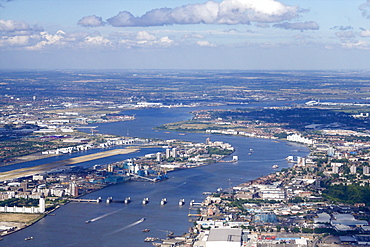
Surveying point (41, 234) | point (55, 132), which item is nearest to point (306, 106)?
point (55, 132)

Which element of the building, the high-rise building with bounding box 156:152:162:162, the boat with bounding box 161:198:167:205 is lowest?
the high-rise building with bounding box 156:152:162:162

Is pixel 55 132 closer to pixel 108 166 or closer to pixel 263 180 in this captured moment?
pixel 108 166

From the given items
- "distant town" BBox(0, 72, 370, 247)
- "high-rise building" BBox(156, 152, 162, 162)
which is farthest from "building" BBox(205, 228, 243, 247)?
"high-rise building" BBox(156, 152, 162, 162)

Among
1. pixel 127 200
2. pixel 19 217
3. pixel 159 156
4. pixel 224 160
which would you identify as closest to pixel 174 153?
pixel 159 156

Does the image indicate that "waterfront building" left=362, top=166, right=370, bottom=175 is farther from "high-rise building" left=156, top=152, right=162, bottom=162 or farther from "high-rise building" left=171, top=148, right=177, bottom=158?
"high-rise building" left=156, top=152, right=162, bottom=162

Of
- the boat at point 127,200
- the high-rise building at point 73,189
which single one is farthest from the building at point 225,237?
the high-rise building at point 73,189

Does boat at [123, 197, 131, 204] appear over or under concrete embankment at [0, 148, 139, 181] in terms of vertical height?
→ over
